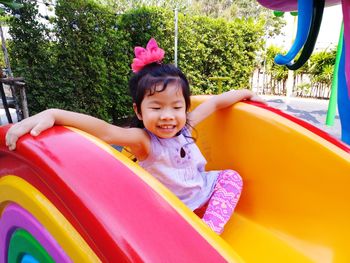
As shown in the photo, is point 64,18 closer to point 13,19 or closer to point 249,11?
point 13,19

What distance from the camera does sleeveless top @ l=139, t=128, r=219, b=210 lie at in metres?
Result: 1.13

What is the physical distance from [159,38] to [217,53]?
1.60m

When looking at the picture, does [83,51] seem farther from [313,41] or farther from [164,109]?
[164,109]

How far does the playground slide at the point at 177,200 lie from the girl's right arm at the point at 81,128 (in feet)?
0.10

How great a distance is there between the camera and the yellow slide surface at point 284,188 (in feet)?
3.60

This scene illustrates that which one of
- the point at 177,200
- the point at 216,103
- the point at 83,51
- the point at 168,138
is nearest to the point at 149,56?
the point at 168,138

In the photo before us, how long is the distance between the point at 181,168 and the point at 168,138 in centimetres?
12

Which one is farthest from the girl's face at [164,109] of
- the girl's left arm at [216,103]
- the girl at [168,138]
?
the girl's left arm at [216,103]

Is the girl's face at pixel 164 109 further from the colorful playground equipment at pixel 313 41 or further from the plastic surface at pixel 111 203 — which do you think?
the colorful playground equipment at pixel 313 41

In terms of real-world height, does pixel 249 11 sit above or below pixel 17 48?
above

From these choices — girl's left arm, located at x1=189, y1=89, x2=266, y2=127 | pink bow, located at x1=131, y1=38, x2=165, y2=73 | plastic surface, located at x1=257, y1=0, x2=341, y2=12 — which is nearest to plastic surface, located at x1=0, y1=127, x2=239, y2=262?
pink bow, located at x1=131, y1=38, x2=165, y2=73

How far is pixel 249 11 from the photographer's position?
26141 millimetres

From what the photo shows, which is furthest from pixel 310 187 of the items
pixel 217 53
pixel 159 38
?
pixel 217 53

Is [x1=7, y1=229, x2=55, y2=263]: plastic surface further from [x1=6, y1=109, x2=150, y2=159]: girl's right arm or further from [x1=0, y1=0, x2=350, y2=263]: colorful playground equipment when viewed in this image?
[x1=6, y1=109, x2=150, y2=159]: girl's right arm
